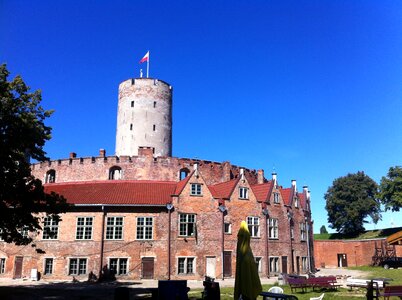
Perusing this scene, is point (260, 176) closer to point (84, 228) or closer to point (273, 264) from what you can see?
point (273, 264)

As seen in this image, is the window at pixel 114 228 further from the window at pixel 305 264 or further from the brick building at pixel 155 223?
the window at pixel 305 264

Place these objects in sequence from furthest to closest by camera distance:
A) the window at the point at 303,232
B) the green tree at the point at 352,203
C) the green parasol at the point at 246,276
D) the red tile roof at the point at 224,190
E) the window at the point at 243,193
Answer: the green tree at the point at 352,203, the window at the point at 303,232, the window at the point at 243,193, the red tile roof at the point at 224,190, the green parasol at the point at 246,276

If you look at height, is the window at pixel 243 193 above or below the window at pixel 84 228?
above

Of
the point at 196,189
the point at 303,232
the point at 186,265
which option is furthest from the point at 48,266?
the point at 303,232

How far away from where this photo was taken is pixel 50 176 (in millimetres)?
42375

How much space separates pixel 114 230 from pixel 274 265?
1561 centimetres

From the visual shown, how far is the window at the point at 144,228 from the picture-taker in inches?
1286

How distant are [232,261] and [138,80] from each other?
24675 mm

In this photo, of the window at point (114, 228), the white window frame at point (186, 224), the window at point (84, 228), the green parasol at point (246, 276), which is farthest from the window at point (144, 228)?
the green parasol at point (246, 276)

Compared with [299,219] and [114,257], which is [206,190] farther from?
[299,219]

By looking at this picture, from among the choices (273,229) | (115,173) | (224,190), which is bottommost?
(273,229)

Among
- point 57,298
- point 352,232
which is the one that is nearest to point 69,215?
point 57,298

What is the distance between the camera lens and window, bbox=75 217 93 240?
32250 millimetres

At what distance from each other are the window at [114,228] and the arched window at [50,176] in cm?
1264
